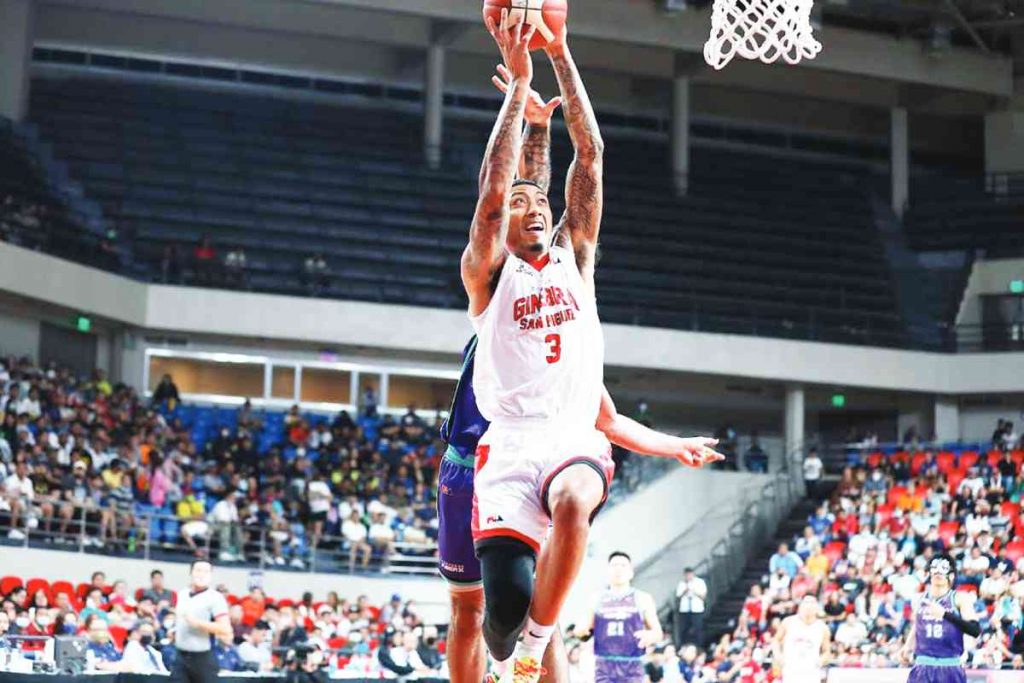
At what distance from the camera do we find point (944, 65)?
Result: 37188mm

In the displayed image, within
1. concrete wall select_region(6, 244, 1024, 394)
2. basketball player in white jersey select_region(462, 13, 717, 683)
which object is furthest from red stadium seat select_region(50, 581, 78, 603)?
basketball player in white jersey select_region(462, 13, 717, 683)

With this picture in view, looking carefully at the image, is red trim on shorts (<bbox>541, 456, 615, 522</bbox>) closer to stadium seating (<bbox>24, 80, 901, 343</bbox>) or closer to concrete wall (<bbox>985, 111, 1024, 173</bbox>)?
stadium seating (<bbox>24, 80, 901, 343</bbox>)

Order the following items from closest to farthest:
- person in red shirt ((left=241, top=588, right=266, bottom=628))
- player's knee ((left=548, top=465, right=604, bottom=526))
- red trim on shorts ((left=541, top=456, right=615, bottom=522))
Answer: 1. player's knee ((left=548, top=465, right=604, bottom=526))
2. red trim on shorts ((left=541, top=456, right=615, bottom=522))
3. person in red shirt ((left=241, top=588, right=266, bottom=628))

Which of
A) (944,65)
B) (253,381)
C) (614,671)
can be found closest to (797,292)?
(944,65)

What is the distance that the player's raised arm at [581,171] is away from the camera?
710 centimetres

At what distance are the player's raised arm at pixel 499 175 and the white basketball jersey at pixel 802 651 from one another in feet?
30.0

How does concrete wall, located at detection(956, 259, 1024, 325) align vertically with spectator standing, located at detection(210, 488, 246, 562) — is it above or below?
above

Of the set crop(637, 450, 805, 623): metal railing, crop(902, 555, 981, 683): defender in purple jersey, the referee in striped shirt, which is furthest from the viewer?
crop(637, 450, 805, 623): metal railing

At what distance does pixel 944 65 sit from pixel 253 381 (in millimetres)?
16972

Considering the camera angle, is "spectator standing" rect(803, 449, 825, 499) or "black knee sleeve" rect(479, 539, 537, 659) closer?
"black knee sleeve" rect(479, 539, 537, 659)

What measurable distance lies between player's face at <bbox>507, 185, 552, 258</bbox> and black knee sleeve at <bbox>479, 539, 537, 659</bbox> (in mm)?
1223

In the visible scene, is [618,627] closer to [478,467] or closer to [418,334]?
[478,467]

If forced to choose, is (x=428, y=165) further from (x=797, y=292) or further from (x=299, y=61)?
(x=797, y=292)

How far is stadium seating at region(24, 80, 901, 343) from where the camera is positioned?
106ft
